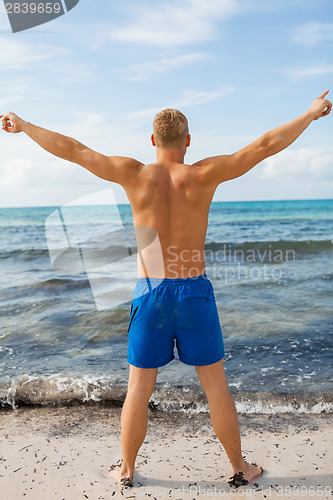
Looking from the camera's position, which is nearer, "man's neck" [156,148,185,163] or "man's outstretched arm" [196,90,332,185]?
"man's outstretched arm" [196,90,332,185]

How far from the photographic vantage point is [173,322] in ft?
8.41

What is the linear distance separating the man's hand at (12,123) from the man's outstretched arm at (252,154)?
1062 mm

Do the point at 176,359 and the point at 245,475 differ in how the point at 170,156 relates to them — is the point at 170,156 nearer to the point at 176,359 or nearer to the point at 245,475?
the point at 245,475

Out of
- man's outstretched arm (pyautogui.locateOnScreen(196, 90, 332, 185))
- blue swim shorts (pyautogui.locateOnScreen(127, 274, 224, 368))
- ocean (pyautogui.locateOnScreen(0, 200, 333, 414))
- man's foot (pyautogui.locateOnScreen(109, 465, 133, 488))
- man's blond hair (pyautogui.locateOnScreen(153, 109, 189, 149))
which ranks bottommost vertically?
ocean (pyautogui.locateOnScreen(0, 200, 333, 414))

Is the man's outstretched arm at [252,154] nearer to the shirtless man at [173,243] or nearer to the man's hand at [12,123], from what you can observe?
the shirtless man at [173,243]

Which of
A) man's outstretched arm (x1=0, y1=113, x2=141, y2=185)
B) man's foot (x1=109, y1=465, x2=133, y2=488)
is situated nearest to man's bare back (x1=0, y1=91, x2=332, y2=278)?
man's outstretched arm (x1=0, y1=113, x2=141, y2=185)

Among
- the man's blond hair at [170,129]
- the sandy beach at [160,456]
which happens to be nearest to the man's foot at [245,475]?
the sandy beach at [160,456]

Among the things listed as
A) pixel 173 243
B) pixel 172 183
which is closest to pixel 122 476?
pixel 173 243

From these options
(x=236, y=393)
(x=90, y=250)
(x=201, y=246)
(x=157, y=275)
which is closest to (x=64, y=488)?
(x=157, y=275)

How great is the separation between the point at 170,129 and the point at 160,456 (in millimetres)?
2095

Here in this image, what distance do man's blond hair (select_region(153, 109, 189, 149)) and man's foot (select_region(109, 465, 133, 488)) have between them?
1.94 meters

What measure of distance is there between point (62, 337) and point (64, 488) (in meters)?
3.16

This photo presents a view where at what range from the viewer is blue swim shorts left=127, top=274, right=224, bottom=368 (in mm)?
2543

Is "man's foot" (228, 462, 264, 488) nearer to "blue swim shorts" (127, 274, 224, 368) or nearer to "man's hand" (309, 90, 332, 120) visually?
"blue swim shorts" (127, 274, 224, 368)
